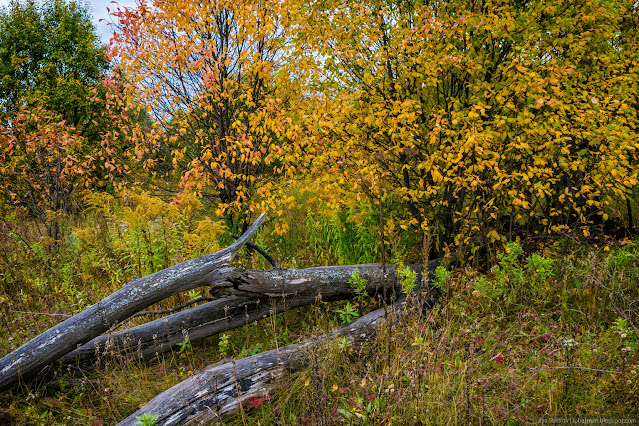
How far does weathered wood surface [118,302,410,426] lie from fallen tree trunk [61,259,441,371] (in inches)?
15.8

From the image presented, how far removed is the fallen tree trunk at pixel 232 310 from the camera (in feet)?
9.90

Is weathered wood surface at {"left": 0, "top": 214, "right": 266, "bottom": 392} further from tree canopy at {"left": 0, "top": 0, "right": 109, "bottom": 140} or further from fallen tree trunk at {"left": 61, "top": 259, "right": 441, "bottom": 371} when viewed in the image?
tree canopy at {"left": 0, "top": 0, "right": 109, "bottom": 140}

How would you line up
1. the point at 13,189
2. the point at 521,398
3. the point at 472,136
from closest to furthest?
the point at 521,398 < the point at 472,136 < the point at 13,189

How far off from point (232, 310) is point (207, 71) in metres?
2.92

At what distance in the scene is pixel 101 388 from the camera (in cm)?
272

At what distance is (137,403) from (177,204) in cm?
239

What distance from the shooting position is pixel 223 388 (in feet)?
8.10

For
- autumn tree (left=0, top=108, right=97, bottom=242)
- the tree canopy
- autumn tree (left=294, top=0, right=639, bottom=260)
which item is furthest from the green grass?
the tree canopy

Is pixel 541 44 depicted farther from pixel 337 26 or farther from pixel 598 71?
pixel 337 26

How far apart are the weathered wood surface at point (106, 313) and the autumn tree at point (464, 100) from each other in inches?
61.5

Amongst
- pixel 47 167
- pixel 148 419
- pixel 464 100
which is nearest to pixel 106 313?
pixel 148 419

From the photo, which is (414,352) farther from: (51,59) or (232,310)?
(51,59)

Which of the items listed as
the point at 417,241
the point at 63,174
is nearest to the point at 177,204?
the point at 417,241

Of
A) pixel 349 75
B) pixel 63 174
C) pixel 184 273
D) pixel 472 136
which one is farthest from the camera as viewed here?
pixel 63 174
